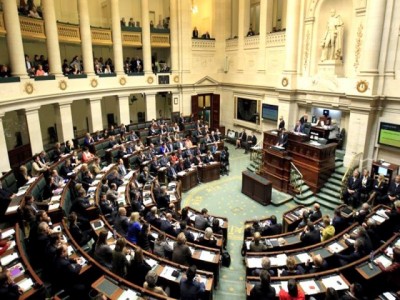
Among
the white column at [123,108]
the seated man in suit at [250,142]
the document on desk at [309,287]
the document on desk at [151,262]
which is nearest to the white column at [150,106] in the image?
the white column at [123,108]

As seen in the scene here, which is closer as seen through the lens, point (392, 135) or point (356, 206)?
point (356, 206)

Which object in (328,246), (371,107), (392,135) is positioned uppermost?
(371,107)

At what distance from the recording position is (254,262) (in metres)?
6.82

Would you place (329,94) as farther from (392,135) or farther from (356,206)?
(356,206)

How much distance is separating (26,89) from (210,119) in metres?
12.5

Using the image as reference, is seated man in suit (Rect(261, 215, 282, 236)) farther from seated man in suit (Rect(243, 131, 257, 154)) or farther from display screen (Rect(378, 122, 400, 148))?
seated man in suit (Rect(243, 131, 257, 154))

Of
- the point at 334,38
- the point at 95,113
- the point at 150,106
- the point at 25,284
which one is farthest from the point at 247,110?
the point at 25,284

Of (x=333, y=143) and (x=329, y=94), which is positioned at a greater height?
(x=329, y=94)

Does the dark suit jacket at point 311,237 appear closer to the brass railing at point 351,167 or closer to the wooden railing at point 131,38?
the brass railing at point 351,167

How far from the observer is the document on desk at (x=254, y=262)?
6.69 meters

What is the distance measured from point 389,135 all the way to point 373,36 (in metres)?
3.82

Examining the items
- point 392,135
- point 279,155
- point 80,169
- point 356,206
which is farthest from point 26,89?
point 392,135

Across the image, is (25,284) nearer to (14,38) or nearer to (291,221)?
(291,221)

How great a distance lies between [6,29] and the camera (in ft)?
40.4
